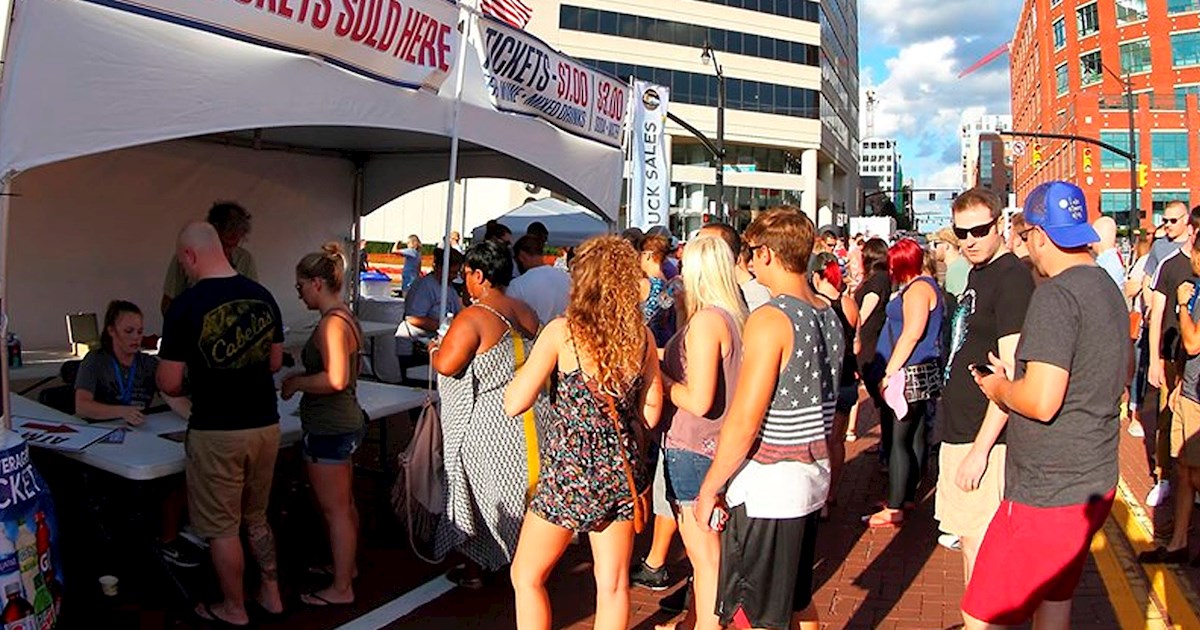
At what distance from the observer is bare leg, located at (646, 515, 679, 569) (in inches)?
186

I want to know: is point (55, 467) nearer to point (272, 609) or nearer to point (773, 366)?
point (272, 609)

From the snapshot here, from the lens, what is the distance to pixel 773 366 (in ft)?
9.80

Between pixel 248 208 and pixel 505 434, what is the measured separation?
5.70 metres

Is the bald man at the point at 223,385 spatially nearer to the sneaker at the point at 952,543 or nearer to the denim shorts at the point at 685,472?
the denim shorts at the point at 685,472

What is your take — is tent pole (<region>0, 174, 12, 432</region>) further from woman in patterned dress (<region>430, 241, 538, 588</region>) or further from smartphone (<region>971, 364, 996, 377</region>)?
smartphone (<region>971, 364, 996, 377</region>)

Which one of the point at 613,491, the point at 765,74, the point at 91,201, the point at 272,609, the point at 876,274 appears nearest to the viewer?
the point at 613,491

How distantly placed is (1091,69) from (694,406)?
74.3 meters

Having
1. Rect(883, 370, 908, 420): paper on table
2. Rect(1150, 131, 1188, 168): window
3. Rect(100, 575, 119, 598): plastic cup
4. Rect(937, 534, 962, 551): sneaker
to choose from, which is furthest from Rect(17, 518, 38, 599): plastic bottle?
Rect(1150, 131, 1188, 168): window

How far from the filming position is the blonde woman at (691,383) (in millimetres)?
3480

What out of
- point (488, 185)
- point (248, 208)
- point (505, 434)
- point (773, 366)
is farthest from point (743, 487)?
point (488, 185)

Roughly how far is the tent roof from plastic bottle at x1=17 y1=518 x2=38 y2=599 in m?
1.36

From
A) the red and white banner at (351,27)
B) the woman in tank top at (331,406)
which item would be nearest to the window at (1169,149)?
the red and white banner at (351,27)

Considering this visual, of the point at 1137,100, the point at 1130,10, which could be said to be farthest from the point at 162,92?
the point at 1130,10

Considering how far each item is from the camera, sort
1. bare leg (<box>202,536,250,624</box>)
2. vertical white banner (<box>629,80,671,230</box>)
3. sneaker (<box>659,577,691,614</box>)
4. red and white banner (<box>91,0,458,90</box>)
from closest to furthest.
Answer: bare leg (<box>202,536,250,624</box>)
red and white banner (<box>91,0,458,90</box>)
sneaker (<box>659,577,691,614</box>)
vertical white banner (<box>629,80,671,230</box>)
